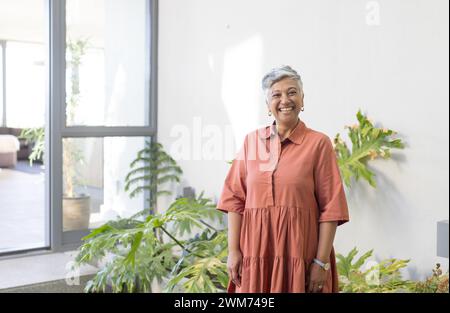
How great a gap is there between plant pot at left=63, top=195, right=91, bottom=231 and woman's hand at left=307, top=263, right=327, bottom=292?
290 cm

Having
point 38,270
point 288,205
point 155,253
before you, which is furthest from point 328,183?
point 38,270

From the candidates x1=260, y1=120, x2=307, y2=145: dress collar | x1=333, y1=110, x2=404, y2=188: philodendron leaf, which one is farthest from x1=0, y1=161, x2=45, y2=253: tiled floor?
x1=260, y1=120, x2=307, y2=145: dress collar

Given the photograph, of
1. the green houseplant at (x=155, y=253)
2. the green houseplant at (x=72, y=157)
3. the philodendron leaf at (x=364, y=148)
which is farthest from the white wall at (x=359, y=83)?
the green houseplant at (x=72, y=157)

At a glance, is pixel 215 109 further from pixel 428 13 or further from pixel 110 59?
pixel 428 13

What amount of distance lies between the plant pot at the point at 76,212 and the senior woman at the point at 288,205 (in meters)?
2.70

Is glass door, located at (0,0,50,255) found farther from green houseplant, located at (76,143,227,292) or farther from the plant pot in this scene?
green houseplant, located at (76,143,227,292)

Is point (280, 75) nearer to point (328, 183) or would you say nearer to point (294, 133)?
point (294, 133)

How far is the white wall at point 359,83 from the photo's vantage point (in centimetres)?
292

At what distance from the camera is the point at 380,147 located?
10.1 ft

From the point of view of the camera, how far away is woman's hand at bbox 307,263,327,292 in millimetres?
1873

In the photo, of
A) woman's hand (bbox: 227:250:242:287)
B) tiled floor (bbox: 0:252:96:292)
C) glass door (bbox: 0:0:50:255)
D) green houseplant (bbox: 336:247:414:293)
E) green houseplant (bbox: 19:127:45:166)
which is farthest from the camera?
green houseplant (bbox: 19:127:45:166)

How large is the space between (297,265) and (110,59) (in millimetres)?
3161

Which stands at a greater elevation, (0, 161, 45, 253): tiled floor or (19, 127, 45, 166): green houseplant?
(19, 127, 45, 166): green houseplant
